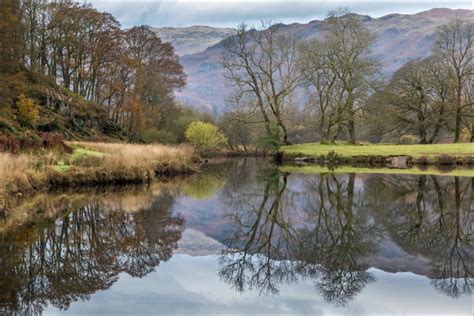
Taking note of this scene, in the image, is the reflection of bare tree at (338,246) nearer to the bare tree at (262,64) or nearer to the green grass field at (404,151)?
the green grass field at (404,151)

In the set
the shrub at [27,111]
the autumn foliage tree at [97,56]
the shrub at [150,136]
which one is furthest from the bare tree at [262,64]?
the shrub at [27,111]

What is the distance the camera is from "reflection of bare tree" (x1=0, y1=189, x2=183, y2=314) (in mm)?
6457

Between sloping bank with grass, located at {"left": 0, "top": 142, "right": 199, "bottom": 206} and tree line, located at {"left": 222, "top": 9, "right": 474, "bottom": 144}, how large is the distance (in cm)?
2279

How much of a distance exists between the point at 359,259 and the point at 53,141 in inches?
671

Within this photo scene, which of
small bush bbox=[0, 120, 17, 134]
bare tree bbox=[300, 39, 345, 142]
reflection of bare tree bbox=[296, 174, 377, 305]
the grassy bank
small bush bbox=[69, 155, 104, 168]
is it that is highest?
bare tree bbox=[300, 39, 345, 142]

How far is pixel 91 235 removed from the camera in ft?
33.4

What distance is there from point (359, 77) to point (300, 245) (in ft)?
117

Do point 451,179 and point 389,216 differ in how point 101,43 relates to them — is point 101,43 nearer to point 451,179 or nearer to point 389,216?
point 451,179

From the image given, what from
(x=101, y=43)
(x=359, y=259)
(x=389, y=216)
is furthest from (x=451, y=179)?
(x=101, y=43)

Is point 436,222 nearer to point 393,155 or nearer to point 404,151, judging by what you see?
point 393,155

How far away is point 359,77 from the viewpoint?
140 ft

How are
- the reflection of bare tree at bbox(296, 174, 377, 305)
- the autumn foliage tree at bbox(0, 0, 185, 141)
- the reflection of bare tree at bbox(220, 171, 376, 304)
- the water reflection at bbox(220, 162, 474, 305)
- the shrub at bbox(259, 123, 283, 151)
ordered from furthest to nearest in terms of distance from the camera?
1. the shrub at bbox(259, 123, 283, 151)
2. the autumn foliage tree at bbox(0, 0, 185, 141)
3. the water reflection at bbox(220, 162, 474, 305)
4. the reflection of bare tree at bbox(220, 171, 376, 304)
5. the reflection of bare tree at bbox(296, 174, 377, 305)

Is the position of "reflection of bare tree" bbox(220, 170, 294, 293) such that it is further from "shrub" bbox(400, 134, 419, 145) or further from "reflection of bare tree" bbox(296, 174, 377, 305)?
"shrub" bbox(400, 134, 419, 145)

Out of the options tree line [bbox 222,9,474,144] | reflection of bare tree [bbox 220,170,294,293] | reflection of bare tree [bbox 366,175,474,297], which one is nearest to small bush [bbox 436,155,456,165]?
tree line [bbox 222,9,474,144]
